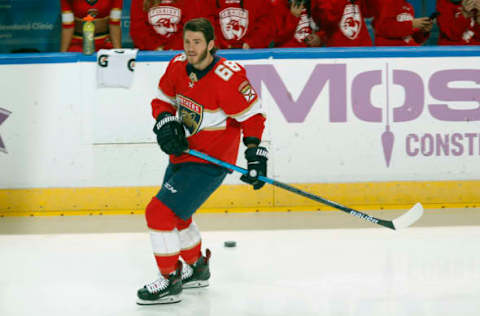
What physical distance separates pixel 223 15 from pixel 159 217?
268cm

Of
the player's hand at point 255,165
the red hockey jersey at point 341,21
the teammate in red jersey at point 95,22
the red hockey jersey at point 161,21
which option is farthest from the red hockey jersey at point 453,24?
the player's hand at point 255,165

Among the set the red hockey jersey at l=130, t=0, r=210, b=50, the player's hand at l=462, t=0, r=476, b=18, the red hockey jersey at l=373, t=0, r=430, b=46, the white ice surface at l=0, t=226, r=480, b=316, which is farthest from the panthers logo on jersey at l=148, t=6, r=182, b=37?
the player's hand at l=462, t=0, r=476, b=18

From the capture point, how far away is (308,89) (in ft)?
16.4

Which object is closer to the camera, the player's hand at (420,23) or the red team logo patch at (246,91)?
the red team logo patch at (246,91)

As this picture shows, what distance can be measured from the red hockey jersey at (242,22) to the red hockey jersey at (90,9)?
74 centimetres

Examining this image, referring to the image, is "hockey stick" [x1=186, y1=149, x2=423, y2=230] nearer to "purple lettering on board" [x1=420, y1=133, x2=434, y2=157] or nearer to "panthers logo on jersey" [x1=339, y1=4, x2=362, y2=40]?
"purple lettering on board" [x1=420, y1=133, x2=434, y2=157]

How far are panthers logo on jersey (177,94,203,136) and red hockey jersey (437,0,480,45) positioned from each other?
3368 mm

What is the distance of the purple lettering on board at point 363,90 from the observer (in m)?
5.02

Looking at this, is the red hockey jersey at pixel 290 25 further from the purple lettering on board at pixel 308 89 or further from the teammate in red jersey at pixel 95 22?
the teammate in red jersey at pixel 95 22

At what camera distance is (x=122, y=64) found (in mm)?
4973

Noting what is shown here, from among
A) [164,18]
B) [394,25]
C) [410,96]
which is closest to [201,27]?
[410,96]

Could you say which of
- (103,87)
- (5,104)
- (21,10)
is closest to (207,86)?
(103,87)

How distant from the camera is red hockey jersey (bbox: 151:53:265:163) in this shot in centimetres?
327

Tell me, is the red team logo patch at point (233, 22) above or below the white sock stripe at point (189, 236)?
above
